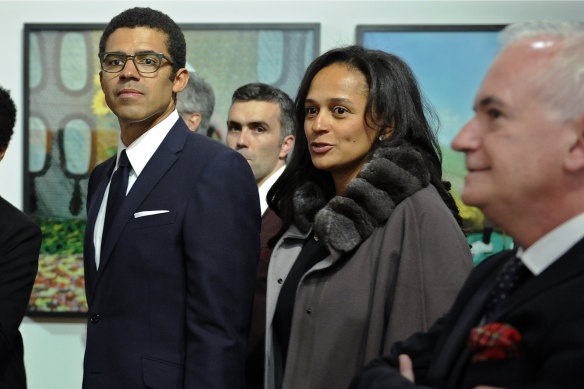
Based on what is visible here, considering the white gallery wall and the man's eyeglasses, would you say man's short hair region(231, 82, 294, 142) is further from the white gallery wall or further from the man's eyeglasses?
the man's eyeglasses

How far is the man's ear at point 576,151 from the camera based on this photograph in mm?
1029

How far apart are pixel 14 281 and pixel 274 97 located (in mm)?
1444

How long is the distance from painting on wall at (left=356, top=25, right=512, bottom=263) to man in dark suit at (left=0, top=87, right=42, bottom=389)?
180 cm

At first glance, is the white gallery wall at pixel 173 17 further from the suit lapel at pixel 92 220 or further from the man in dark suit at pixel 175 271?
the man in dark suit at pixel 175 271

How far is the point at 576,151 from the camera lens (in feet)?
3.40

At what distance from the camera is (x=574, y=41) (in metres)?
1.07

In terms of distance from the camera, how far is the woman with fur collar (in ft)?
5.56

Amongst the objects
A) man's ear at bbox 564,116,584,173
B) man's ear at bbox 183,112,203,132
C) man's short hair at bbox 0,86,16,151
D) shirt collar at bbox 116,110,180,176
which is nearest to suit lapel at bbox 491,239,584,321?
man's ear at bbox 564,116,584,173

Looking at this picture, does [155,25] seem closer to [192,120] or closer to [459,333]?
[192,120]

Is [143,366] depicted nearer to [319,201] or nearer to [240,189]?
[240,189]

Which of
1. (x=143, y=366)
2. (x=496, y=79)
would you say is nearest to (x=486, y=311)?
(x=496, y=79)

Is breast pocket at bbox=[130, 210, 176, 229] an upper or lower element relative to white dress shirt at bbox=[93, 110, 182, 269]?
lower

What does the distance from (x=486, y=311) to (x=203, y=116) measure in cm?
233

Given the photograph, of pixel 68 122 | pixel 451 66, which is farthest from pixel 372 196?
pixel 68 122
